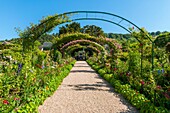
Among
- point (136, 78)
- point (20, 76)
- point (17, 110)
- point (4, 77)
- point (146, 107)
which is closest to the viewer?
point (17, 110)

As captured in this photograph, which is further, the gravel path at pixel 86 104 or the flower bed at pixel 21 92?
the gravel path at pixel 86 104

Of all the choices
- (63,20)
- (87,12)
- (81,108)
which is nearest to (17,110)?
(81,108)

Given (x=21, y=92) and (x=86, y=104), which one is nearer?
(x=21, y=92)

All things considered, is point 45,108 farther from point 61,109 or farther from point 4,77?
point 4,77

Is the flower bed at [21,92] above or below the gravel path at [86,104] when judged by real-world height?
above

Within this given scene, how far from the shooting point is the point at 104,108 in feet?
19.0

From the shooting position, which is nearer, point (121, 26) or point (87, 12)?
point (87, 12)

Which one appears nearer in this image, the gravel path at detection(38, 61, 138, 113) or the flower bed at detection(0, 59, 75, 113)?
Result: the flower bed at detection(0, 59, 75, 113)

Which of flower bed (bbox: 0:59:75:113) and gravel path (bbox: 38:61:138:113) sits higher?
flower bed (bbox: 0:59:75:113)

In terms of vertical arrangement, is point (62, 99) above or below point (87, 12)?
below

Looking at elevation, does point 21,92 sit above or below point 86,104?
above

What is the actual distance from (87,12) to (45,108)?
479 cm

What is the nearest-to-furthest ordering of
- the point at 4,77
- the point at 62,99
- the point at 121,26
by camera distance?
the point at 4,77
the point at 62,99
the point at 121,26

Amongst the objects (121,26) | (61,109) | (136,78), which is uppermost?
(121,26)
